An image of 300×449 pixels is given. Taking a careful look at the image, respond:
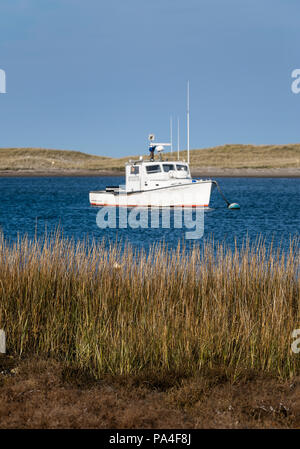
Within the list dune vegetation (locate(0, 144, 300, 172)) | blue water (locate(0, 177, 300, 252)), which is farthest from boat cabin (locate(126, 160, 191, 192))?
dune vegetation (locate(0, 144, 300, 172))

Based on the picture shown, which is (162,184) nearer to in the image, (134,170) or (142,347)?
(134,170)

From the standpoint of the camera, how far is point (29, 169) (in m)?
97.8

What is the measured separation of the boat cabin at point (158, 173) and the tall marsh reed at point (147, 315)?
18.9 meters

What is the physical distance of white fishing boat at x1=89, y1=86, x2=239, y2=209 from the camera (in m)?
26.9

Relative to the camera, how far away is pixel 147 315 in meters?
6.32

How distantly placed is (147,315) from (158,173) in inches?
820

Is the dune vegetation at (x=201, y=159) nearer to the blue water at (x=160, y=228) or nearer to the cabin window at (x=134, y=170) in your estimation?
the blue water at (x=160, y=228)

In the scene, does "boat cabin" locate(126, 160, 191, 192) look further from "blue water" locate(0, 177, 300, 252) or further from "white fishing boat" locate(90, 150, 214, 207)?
"blue water" locate(0, 177, 300, 252)

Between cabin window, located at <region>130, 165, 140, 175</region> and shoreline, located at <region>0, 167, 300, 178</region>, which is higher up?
shoreline, located at <region>0, 167, 300, 178</region>

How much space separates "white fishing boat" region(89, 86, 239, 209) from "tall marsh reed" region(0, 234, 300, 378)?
18.9 meters

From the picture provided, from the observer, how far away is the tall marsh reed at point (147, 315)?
556 cm

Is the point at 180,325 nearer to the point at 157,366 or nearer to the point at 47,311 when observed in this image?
the point at 157,366

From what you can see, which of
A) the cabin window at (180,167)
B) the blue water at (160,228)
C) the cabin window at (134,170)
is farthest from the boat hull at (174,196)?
the blue water at (160,228)

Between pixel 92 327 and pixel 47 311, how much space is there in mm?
846
